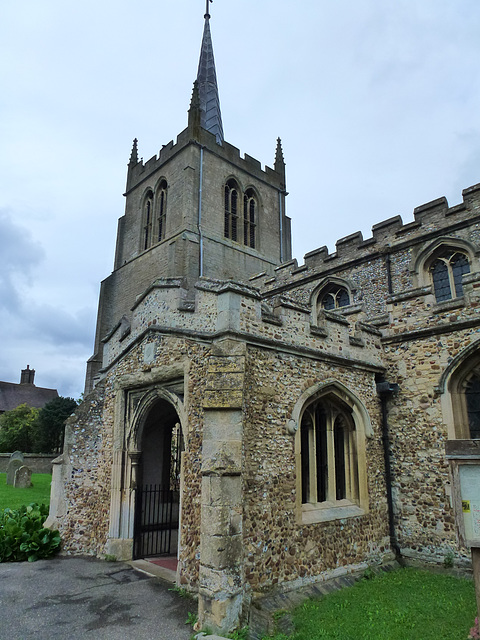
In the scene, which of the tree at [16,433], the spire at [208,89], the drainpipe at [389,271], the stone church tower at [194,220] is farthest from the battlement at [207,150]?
the tree at [16,433]

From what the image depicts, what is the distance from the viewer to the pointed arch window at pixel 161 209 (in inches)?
946

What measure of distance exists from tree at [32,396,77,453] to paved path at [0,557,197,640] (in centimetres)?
2468

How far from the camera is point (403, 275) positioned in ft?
40.4

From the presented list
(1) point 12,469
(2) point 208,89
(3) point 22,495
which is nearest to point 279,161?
(2) point 208,89

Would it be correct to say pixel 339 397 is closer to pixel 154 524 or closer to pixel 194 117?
pixel 154 524

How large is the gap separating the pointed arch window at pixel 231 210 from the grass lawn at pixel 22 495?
1477 centimetres

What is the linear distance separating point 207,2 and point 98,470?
35.6m

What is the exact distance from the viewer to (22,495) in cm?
1512

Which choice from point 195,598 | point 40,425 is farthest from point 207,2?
point 195,598

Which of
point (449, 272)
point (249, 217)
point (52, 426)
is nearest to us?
point (449, 272)

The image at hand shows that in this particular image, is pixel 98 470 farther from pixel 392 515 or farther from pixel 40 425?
pixel 40 425

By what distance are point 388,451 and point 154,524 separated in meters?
5.46

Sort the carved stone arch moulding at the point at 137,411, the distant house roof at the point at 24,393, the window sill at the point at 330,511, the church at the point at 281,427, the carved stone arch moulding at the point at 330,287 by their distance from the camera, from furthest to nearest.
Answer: the distant house roof at the point at 24,393
the carved stone arch moulding at the point at 330,287
the carved stone arch moulding at the point at 137,411
the window sill at the point at 330,511
the church at the point at 281,427

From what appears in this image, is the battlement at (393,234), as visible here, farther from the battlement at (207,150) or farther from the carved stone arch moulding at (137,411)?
the battlement at (207,150)
